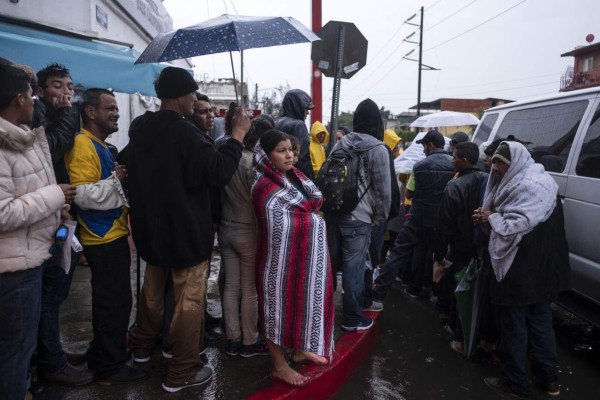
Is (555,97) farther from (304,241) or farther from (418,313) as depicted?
(304,241)

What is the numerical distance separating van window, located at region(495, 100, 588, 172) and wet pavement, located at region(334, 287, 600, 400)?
1626 mm

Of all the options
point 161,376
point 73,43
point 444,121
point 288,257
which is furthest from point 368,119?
point 444,121

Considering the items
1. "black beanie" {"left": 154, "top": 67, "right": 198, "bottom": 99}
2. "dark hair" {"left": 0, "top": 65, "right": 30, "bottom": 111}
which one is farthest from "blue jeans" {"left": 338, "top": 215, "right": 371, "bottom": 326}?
"dark hair" {"left": 0, "top": 65, "right": 30, "bottom": 111}

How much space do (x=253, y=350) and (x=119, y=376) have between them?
0.87 m

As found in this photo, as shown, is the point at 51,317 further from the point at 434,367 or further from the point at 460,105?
the point at 460,105

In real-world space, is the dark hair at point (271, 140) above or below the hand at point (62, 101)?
below

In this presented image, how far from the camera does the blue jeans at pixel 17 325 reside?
1.84m

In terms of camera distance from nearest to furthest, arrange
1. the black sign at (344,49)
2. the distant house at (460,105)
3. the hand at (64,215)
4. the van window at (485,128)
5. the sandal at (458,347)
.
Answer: the hand at (64,215) → the sandal at (458,347) → the black sign at (344,49) → the van window at (485,128) → the distant house at (460,105)

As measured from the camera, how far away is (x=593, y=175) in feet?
11.0

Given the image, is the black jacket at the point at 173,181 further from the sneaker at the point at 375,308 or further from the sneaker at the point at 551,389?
the sneaker at the point at 551,389

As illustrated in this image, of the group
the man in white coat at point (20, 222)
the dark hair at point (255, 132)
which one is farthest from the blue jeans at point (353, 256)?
the man in white coat at point (20, 222)

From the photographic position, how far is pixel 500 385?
3.05m

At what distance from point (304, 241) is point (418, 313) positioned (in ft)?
7.85

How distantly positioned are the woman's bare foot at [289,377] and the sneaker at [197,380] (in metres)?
0.40
